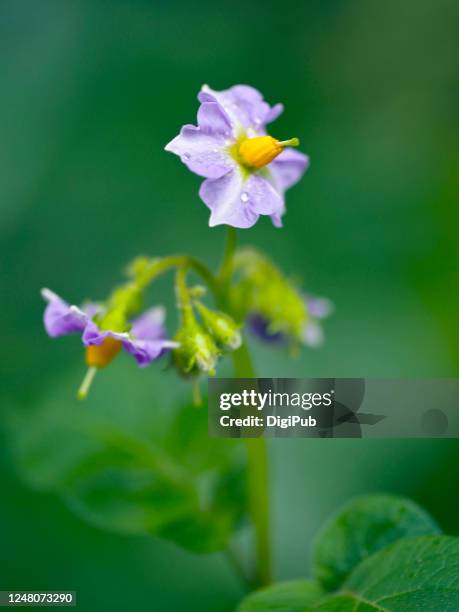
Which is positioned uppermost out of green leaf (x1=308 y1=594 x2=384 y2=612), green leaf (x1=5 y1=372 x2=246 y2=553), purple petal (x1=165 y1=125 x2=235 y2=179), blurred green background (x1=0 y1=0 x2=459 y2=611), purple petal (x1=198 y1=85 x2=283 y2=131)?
blurred green background (x1=0 y1=0 x2=459 y2=611)

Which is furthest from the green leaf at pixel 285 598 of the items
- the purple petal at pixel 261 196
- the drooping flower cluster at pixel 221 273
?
the purple petal at pixel 261 196

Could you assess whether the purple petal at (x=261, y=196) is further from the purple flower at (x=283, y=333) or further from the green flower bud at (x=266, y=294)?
the purple flower at (x=283, y=333)

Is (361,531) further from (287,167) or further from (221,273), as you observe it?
(287,167)

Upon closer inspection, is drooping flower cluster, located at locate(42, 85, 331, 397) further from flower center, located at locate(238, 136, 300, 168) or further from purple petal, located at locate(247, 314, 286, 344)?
purple petal, located at locate(247, 314, 286, 344)

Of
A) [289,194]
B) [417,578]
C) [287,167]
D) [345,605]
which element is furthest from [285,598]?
[289,194]

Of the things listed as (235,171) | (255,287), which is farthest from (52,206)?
(235,171)

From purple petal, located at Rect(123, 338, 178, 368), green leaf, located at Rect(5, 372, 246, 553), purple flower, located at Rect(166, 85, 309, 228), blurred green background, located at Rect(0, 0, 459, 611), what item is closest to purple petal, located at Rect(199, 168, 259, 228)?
purple flower, located at Rect(166, 85, 309, 228)
